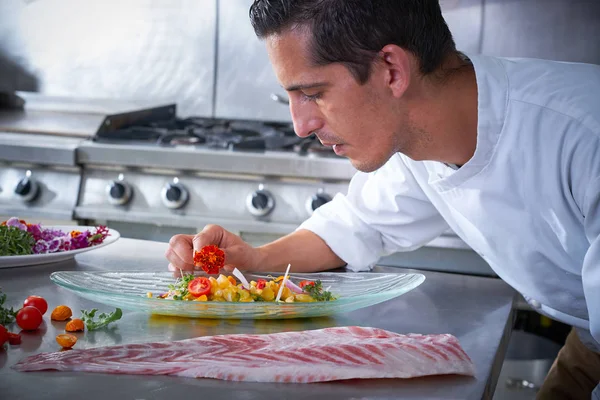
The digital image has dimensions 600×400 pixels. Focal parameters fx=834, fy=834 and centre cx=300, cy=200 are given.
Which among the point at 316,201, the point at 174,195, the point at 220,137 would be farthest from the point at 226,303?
the point at 220,137

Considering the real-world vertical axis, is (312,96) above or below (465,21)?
below

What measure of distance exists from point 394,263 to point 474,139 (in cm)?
123

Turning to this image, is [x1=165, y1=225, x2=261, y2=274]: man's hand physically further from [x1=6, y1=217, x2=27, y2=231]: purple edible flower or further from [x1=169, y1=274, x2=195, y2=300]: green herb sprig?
[x1=6, y1=217, x2=27, y2=231]: purple edible flower

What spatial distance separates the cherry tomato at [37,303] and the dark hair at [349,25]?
65cm

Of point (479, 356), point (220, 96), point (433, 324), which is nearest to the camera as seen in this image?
point (479, 356)

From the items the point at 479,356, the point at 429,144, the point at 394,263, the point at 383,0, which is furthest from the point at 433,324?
the point at 394,263

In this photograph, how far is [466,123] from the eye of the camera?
1690 mm

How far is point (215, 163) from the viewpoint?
2988mm

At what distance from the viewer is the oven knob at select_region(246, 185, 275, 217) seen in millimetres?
2943

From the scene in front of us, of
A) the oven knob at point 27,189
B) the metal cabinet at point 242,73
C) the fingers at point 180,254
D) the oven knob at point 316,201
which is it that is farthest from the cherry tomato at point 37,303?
the metal cabinet at point 242,73

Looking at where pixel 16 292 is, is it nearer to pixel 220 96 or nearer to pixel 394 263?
pixel 394 263

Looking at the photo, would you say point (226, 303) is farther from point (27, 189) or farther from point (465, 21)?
point (465, 21)

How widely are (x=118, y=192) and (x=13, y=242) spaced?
1294mm

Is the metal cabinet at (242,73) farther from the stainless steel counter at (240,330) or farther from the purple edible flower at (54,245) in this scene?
the purple edible flower at (54,245)
